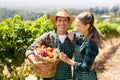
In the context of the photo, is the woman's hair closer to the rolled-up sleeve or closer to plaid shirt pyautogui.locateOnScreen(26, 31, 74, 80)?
the rolled-up sleeve

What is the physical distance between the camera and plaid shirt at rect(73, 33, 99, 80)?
3.86 metres

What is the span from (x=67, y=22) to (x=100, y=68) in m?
9.04

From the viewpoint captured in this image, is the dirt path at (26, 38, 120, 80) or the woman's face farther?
the dirt path at (26, 38, 120, 80)

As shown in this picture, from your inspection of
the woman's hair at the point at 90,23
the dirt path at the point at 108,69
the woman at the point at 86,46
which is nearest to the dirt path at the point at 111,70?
the dirt path at the point at 108,69

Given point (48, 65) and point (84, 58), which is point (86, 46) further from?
point (48, 65)

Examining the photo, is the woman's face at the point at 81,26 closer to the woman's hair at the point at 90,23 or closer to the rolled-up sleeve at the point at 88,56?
the woman's hair at the point at 90,23

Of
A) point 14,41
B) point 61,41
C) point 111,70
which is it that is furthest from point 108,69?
point 61,41

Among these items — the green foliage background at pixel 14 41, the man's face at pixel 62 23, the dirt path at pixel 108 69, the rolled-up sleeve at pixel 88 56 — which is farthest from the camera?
the dirt path at pixel 108 69

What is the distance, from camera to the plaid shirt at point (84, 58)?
152 inches

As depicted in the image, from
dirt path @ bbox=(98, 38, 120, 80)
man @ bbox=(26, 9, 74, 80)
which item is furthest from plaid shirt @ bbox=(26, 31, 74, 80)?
dirt path @ bbox=(98, 38, 120, 80)

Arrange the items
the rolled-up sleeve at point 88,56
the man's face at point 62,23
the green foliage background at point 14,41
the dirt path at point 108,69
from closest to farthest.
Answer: the rolled-up sleeve at point 88,56, the man's face at point 62,23, the green foliage background at point 14,41, the dirt path at point 108,69

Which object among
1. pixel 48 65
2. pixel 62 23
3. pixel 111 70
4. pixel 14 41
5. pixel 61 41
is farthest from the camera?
pixel 111 70

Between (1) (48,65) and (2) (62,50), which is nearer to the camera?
(1) (48,65)

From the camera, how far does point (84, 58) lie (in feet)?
12.8
